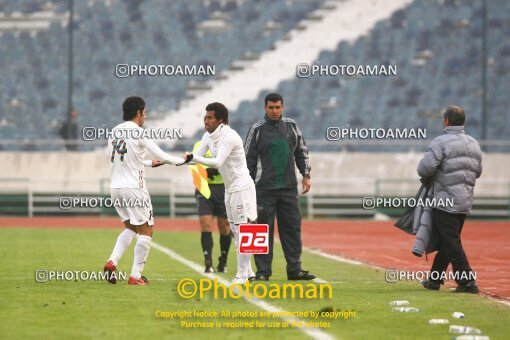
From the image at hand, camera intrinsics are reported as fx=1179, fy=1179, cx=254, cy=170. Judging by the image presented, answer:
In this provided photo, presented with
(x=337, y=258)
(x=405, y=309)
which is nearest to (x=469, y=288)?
(x=405, y=309)

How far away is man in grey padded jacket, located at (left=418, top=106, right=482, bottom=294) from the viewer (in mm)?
12852

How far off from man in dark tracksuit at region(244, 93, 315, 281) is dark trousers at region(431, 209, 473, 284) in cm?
→ 164

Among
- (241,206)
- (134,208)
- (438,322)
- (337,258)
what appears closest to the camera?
(438,322)

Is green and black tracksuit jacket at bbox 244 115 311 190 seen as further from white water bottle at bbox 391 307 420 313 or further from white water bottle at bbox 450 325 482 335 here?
white water bottle at bbox 450 325 482 335

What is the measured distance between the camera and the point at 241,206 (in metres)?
12.8

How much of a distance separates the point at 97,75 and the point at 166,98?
2739 millimetres

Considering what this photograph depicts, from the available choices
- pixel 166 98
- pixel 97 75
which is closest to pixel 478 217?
pixel 166 98

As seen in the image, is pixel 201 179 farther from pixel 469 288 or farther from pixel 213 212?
pixel 469 288

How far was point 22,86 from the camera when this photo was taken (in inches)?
1592

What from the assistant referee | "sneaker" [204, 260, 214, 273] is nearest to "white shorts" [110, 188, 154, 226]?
"sneaker" [204, 260, 214, 273]

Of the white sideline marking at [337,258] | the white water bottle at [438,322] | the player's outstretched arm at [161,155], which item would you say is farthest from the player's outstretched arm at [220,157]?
the white sideline marking at [337,258]

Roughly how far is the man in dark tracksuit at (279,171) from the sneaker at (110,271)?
198 cm

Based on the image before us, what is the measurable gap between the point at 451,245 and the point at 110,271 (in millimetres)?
3737

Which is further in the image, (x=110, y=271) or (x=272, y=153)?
(x=272, y=153)
